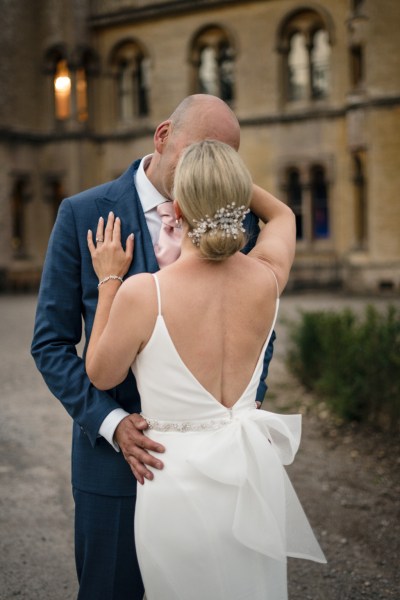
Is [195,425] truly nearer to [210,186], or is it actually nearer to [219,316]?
[219,316]

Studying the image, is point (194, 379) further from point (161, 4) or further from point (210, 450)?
point (161, 4)

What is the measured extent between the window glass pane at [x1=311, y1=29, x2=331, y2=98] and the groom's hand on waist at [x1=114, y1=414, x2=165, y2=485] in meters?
20.5

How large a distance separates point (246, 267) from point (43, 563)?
268cm

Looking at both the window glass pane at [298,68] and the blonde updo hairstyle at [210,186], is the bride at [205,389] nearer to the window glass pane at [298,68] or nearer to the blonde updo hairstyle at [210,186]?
the blonde updo hairstyle at [210,186]

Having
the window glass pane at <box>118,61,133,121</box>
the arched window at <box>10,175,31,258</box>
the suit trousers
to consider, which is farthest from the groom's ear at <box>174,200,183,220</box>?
the window glass pane at <box>118,61,133,121</box>

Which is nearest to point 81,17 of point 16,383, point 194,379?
point 16,383

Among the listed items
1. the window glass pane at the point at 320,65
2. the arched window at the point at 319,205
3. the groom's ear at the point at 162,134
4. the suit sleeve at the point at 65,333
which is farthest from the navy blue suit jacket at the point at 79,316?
the window glass pane at the point at 320,65

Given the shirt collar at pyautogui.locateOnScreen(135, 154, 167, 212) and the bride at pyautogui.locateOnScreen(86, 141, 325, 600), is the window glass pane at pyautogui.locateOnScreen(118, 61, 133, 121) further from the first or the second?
the bride at pyautogui.locateOnScreen(86, 141, 325, 600)

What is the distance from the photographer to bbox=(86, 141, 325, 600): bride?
6.89ft

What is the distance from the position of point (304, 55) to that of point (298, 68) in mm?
391

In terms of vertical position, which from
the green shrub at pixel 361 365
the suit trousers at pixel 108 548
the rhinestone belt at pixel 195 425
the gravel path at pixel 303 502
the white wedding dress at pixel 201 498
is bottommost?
the gravel path at pixel 303 502

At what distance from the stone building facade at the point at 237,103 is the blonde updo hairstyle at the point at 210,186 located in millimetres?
17786

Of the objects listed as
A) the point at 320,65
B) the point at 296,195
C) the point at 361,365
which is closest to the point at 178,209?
the point at 361,365

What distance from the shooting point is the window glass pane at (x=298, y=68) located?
21.8 meters
